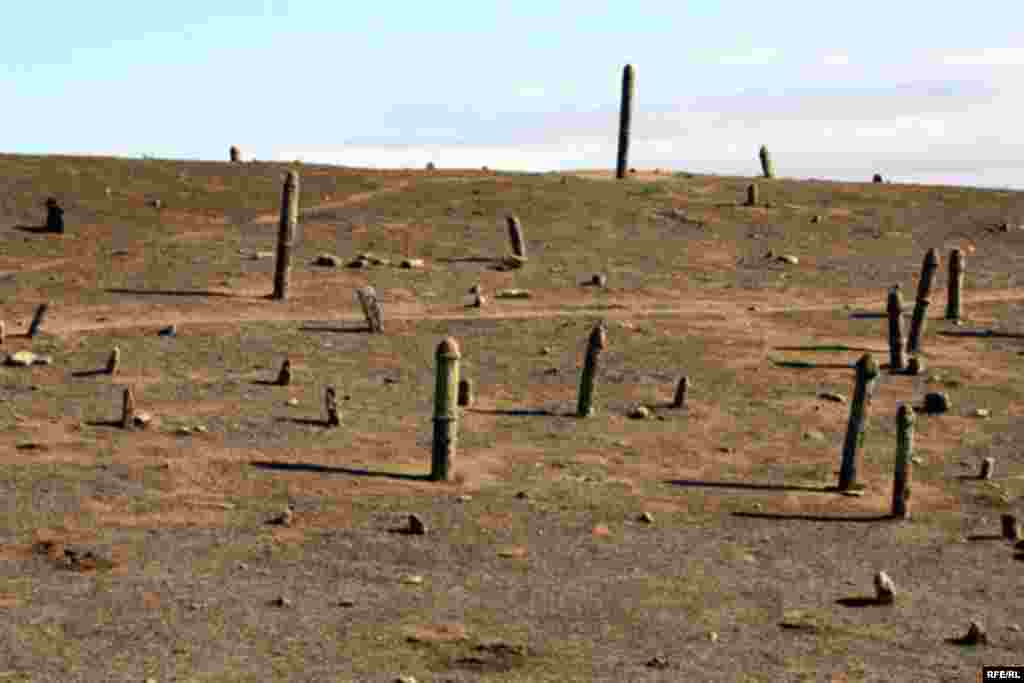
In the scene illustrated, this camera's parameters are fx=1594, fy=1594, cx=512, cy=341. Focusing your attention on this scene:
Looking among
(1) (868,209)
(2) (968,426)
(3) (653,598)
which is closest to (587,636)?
(3) (653,598)

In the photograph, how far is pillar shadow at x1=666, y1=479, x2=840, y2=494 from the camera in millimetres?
20906

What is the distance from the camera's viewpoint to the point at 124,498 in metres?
18.8

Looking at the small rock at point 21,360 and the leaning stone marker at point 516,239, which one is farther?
the leaning stone marker at point 516,239

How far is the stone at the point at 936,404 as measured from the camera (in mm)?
26078

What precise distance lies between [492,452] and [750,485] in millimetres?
3612

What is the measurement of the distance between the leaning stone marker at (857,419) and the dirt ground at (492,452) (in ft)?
0.91

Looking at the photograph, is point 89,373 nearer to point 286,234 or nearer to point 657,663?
point 286,234

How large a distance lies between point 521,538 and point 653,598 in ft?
8.65

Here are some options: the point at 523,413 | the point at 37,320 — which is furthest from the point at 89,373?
the point at 523,413

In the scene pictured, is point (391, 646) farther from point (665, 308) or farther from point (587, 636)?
point (665, 308)

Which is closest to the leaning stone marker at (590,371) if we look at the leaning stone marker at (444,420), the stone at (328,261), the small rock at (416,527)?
the leaning stone marker at (444,420)

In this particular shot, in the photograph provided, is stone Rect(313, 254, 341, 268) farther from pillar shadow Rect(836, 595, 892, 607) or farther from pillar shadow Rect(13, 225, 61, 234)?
pillar shadow Rect(836, 595, 892, 607)

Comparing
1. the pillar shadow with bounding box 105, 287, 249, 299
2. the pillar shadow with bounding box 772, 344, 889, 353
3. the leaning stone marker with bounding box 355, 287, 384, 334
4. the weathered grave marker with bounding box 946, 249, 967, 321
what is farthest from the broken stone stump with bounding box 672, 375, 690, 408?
the pillar shadow with bounding box 105, 287, 249, 299

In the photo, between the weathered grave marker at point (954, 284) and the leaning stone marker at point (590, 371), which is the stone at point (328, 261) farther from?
the weathered grave marker at point (954, 284)
